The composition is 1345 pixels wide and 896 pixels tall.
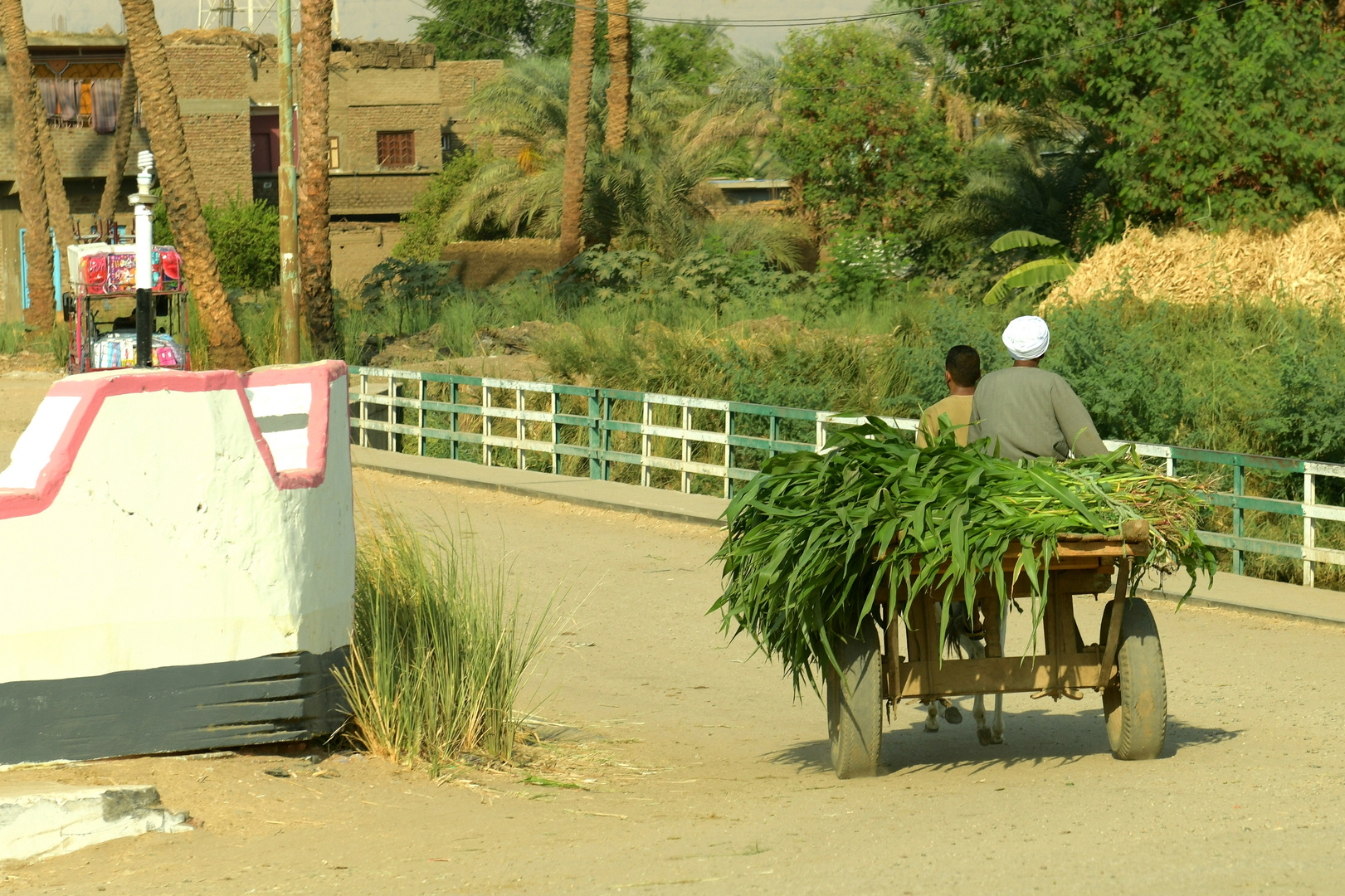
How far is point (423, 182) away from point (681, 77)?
41412 mm

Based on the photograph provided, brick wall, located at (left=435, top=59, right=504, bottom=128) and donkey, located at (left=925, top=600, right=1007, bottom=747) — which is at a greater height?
brick wall, located at (left=435, top=59, right=504, bottom=128)

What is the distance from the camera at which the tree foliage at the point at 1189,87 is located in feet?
78.4

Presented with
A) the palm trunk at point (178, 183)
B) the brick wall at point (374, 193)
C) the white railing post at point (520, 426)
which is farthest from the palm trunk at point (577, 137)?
the brick wall at point (374, 193)

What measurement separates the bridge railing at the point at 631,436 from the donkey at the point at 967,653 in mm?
5115

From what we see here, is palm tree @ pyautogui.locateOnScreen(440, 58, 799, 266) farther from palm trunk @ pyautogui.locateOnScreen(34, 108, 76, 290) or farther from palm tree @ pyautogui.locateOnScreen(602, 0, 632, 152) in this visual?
palm trunk @ pyautogui.locateOnScreen(34, 108, 76, 290)

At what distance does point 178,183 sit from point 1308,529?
19746 mm

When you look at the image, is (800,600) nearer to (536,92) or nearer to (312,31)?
(312,31)

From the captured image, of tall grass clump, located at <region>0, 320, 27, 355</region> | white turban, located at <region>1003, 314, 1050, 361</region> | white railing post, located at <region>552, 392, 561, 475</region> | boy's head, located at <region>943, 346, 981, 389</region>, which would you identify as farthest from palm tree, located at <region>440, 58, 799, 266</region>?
white turban, located at <region>1003, 314, 1050, 361</region>

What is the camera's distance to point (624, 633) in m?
11.0

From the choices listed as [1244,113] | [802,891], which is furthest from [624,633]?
[1244,113]

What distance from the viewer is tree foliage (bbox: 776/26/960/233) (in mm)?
36719

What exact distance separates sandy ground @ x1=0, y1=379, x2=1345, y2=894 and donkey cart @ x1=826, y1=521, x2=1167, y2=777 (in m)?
0.19

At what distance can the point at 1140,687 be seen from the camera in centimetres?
655

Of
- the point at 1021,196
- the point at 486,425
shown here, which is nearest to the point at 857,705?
the point at 486,425
